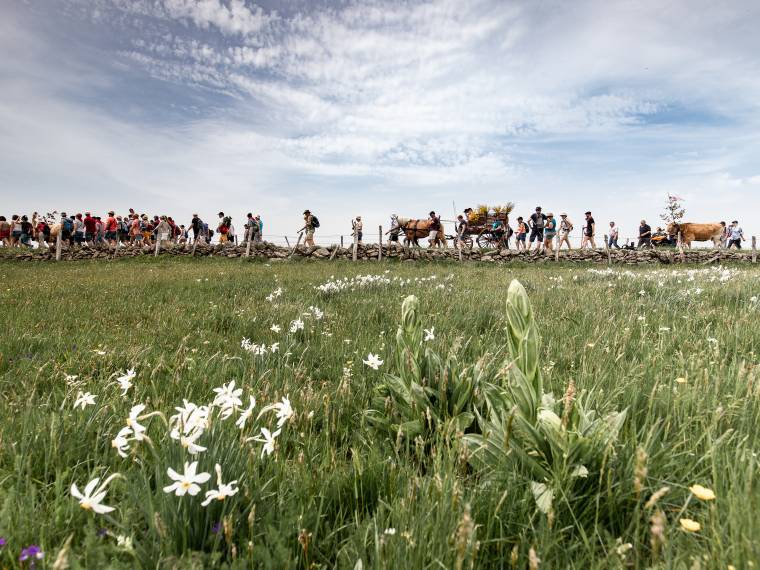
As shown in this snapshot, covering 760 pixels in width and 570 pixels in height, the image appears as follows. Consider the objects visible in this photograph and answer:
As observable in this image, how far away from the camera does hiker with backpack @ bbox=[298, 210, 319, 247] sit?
30.4 meters

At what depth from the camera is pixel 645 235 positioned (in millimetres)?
37469

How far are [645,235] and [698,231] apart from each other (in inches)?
309

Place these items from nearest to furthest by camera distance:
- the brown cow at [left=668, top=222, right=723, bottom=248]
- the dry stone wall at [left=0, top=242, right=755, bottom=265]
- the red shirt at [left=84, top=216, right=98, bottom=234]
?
1. the dry stone wall at [left=0, top=242, right=755, bottom=265]
2. the red shirt at [left=84, top=216, right=98, bottom=234]
3. the brown cow at [left=668, top=222, right=723, bottom=248]

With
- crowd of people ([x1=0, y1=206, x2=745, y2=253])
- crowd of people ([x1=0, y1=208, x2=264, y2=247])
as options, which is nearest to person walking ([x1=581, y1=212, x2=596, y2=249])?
crowd of people ([x1=0, y1=206, x2=745, y2=253])

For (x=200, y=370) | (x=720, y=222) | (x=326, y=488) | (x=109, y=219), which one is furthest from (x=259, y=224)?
(x=720, y=222)

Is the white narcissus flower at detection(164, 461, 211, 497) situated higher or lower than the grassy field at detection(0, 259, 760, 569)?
higher

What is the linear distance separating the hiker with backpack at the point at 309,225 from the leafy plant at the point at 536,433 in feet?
96.0

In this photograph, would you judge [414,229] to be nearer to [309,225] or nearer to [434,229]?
[434,229]

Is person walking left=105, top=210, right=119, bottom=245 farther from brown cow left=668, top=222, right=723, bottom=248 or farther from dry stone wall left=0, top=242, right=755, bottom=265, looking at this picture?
brown cow left=668, top=222, right=723, bottom=248

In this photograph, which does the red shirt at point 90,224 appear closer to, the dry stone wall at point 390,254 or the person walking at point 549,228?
the dry stone wall at point 390,254

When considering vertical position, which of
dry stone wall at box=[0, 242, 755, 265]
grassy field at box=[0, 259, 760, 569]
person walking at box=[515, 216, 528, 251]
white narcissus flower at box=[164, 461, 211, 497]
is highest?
person walking at box=[515, 216, 528, 251]

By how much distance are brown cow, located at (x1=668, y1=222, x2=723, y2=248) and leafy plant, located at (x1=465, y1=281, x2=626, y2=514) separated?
47608 mm

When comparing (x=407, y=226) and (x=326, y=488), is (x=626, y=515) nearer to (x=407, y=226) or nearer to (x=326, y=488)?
(x=326, y=488)

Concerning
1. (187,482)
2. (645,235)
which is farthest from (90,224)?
(645,235)
